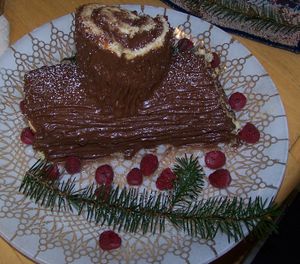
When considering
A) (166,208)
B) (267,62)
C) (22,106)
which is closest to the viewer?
(166,208)

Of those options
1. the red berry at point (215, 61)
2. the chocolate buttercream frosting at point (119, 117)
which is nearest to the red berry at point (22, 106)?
the chocolate buttercream frosting at point (119, 117)

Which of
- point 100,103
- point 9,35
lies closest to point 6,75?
point 9,35

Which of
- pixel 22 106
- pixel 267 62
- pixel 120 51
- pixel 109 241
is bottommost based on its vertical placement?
pixel 109 241

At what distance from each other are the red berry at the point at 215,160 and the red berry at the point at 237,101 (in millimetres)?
149

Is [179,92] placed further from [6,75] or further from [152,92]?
[6,75]

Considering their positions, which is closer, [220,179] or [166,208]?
[166,208]

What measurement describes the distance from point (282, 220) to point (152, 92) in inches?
24.6

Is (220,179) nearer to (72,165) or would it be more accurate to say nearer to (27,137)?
(72,165)

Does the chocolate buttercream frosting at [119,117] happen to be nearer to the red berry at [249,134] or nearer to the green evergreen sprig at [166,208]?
the red berry at [249,134]

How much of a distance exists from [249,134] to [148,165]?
0.26m

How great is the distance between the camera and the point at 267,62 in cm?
153

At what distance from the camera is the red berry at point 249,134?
4.33 feet

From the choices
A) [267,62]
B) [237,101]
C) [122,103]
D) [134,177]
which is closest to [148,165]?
[134,177]

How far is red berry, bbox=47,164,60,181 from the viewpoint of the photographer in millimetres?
1217
